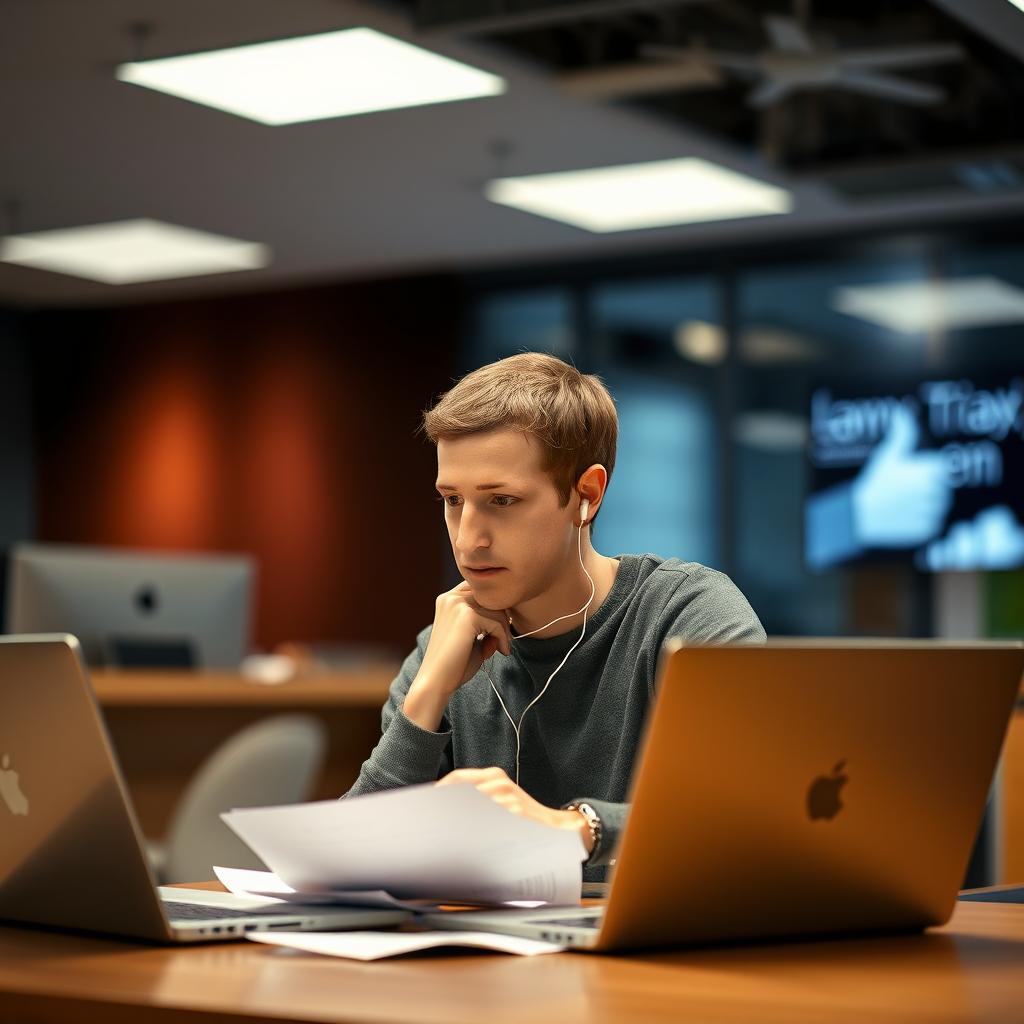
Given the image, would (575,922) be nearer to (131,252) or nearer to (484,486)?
(484,486)

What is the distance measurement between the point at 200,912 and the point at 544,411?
623mm

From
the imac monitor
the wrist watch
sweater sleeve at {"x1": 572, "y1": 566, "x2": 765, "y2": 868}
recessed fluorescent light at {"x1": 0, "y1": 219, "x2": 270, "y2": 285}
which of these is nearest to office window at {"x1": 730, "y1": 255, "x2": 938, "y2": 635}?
recessed fluorescent light at {"x1": 0, "y1": 219, "x2": 270, "y2": 285}

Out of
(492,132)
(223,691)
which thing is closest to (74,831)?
(223,691)

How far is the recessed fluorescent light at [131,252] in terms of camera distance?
25.8ft

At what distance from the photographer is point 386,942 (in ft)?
3.37

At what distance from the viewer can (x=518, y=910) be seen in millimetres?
1170

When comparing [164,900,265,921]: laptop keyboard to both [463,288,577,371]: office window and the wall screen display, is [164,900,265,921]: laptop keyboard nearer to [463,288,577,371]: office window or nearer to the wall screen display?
the wall screen display

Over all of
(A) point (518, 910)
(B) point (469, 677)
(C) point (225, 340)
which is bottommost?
(A) point (518, 910)

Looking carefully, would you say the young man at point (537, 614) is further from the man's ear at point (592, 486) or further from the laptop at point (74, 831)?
the laptop at point (74, 831)

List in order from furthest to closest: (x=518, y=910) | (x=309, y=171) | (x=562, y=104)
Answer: (x=309, y=171) < (x=562, y=104) < (x=518, y=910)

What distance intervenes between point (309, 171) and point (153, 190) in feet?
2.55

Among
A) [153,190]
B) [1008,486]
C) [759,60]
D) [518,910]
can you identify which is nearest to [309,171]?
[153,190]

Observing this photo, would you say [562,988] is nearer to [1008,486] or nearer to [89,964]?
[89,964]

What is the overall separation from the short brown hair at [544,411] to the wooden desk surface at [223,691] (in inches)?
83.4
